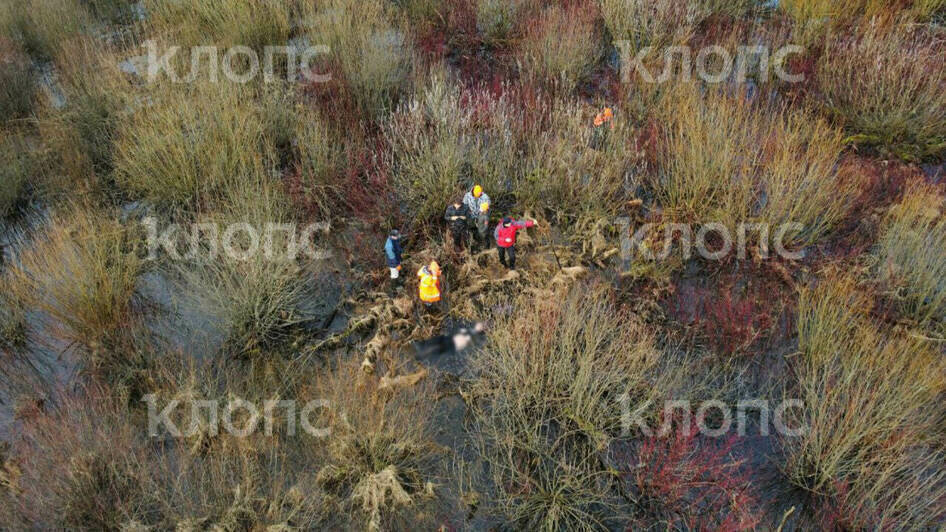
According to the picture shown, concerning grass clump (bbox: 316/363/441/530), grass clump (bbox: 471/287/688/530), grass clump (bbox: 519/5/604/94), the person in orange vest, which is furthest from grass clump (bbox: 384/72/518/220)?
grass clump (bbox: 316/363/441/530)

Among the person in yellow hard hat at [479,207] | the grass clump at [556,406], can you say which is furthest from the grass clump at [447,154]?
the grass clump at [556,406]

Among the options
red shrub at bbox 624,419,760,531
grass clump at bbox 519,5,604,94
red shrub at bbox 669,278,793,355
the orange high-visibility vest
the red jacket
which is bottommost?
red shrub at bbox 624,419,760,531

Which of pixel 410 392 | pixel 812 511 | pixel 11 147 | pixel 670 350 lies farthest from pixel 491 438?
pixel 11 147

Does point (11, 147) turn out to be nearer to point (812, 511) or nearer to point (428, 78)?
point (428, 78)

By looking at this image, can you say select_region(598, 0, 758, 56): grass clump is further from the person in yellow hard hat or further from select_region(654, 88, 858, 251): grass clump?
the person in yellow hard hat

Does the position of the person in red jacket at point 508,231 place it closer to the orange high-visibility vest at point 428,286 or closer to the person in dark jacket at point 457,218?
the person in dark jacket at point 457,218

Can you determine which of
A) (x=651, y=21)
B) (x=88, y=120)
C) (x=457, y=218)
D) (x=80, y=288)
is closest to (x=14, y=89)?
(x=88, y=120)

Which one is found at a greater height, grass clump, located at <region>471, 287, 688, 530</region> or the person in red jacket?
the person in red jacket
